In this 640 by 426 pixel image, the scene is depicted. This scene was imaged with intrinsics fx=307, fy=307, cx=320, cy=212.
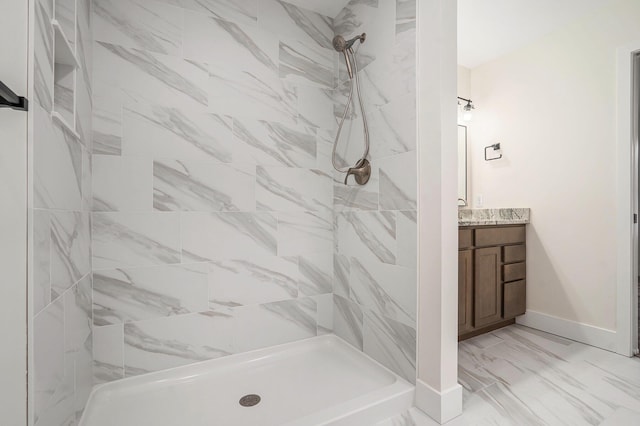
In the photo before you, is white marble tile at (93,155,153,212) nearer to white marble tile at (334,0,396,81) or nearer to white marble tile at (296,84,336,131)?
white marble tile at (296,84,336,131)

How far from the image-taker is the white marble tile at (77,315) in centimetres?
106

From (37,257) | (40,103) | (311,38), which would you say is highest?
(311,38)

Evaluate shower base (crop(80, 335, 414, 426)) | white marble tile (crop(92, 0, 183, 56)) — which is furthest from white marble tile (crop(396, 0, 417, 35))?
shower base (crop(80, 335, 414, 426))

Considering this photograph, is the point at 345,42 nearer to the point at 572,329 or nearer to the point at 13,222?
the point at 13,222

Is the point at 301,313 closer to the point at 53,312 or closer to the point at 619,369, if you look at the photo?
the point at 53,312

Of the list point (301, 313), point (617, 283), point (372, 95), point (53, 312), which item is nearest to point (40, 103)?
point (53, 312)

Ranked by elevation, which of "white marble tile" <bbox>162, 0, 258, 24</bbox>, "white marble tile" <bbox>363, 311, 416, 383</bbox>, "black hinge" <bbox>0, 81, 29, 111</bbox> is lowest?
"white marble tile" <bbox>363, 311, 416, 383</bbox>

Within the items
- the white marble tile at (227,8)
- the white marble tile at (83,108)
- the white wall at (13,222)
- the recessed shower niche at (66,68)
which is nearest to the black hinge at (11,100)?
the white wall at (13,222)

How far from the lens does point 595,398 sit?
1.53 m

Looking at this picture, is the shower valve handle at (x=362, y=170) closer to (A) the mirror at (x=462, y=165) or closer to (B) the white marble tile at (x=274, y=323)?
(B) the white marble tile at (x=274, y=323)

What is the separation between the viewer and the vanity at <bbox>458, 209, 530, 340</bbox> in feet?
6.94

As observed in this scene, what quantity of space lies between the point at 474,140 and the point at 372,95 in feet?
5.59

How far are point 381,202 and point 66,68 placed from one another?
148 cm

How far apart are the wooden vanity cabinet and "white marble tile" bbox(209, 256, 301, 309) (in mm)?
1158
